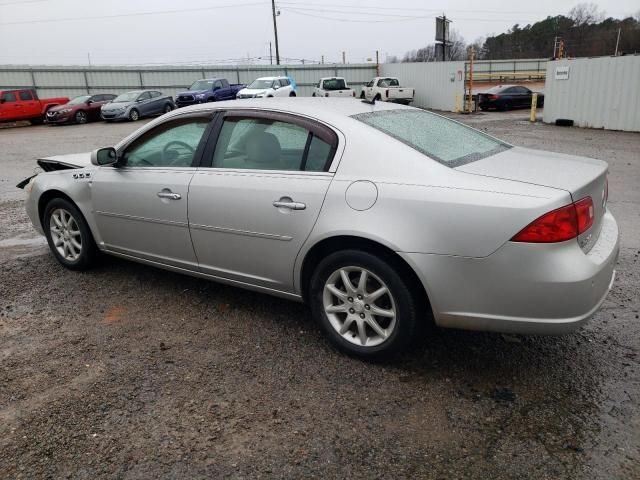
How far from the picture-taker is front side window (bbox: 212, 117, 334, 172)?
3.36m

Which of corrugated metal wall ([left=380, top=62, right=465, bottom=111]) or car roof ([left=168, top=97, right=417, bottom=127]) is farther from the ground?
car roof ([left=168, top=97, right=417, bottom=127])

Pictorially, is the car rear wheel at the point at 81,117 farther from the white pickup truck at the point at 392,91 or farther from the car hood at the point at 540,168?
the car hood at the point at 540,168

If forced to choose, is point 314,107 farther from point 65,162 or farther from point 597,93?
point 597,93

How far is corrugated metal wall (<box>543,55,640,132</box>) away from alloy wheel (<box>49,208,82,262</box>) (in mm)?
16581

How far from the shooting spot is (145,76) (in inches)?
1283

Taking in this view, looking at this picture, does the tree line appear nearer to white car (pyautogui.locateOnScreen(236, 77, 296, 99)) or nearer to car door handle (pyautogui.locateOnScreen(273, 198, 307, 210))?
white car (pyautogui.locateOnScreen(236, 77, 296, 99))

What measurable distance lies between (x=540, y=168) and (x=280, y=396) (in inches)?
78.2

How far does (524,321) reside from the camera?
2.75 m

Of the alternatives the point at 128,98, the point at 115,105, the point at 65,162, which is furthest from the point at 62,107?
the point at 65,162

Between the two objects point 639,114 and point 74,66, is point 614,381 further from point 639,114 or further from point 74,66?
point 74,66

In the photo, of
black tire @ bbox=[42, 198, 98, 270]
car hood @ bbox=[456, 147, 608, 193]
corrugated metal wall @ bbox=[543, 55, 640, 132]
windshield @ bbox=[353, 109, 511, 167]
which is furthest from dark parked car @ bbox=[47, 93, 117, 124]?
car hood @ bbox=[456, 147, 608, 193]

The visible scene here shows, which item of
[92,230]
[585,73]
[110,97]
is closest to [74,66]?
[110,97]

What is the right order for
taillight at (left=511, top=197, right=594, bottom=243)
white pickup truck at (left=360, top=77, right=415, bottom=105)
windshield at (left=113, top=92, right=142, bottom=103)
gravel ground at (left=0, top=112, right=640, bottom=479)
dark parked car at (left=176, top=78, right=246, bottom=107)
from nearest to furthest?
gravel ground at (left=0, top=112, right=640, bottom=479), taillight at (left=511, top=197, right=594, bottom=243), windshield at (left=113, top=92, right=142, bottom=103), dark parked car at (left=176, top=78, right=246, bottom=107), white pickup truck at (left=360, top=77, right=415, bottom=105)

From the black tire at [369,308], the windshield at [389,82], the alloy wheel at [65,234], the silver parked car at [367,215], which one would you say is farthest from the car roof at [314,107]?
the windshield at [389,82]
